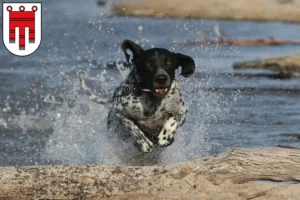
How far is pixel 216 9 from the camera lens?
922 inches

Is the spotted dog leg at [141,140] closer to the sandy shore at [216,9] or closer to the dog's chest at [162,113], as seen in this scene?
the dog's chest at [162,113]

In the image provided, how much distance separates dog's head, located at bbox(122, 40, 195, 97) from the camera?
838 centimetres

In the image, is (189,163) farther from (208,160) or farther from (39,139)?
(39,139)

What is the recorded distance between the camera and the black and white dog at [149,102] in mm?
8547

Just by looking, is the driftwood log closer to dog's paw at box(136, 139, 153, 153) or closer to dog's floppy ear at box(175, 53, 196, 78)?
dog's paw at box(136, 139, 153, 153)

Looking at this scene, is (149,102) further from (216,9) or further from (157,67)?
(216,9)

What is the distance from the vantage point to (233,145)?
10.3 metres

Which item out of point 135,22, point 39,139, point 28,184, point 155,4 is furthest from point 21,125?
point 155,4

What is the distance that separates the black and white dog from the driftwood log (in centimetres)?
146

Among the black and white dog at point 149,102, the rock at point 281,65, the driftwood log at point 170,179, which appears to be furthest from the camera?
the rock at point 281,65

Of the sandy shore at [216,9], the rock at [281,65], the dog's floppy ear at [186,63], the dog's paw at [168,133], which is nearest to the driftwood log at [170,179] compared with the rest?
the dog's paw at [168,133]

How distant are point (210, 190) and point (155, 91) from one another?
1.57 meters

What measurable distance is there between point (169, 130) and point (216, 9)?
15.1 metres

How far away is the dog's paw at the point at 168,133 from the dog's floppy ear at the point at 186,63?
44 centimetres
